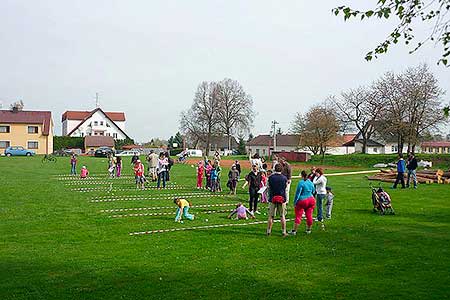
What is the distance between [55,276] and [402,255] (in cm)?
735

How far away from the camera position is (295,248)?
12414mm

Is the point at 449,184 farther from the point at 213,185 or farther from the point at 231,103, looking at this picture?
the point at 231,103

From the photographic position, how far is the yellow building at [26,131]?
255 feet

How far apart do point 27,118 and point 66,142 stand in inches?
309

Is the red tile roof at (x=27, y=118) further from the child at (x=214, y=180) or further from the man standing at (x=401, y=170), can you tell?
the man standing at (x=401, y=170)

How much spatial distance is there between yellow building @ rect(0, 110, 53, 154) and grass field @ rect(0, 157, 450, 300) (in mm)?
63117

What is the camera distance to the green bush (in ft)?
273

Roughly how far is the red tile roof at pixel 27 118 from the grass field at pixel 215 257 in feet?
208

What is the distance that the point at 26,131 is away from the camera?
78312 millimetres

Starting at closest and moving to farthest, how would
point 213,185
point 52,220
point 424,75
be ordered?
1. point 52,220
2. point 213,185
3. point 424,75

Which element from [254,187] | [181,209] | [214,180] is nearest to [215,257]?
[181,209]

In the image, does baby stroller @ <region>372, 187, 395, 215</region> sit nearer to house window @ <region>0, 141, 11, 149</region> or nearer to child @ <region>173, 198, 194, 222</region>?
child @ <region>173, 198, 194, 222</region>

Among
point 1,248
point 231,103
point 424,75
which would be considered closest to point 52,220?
point 1,248

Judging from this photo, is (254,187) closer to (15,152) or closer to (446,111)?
(446,111)
